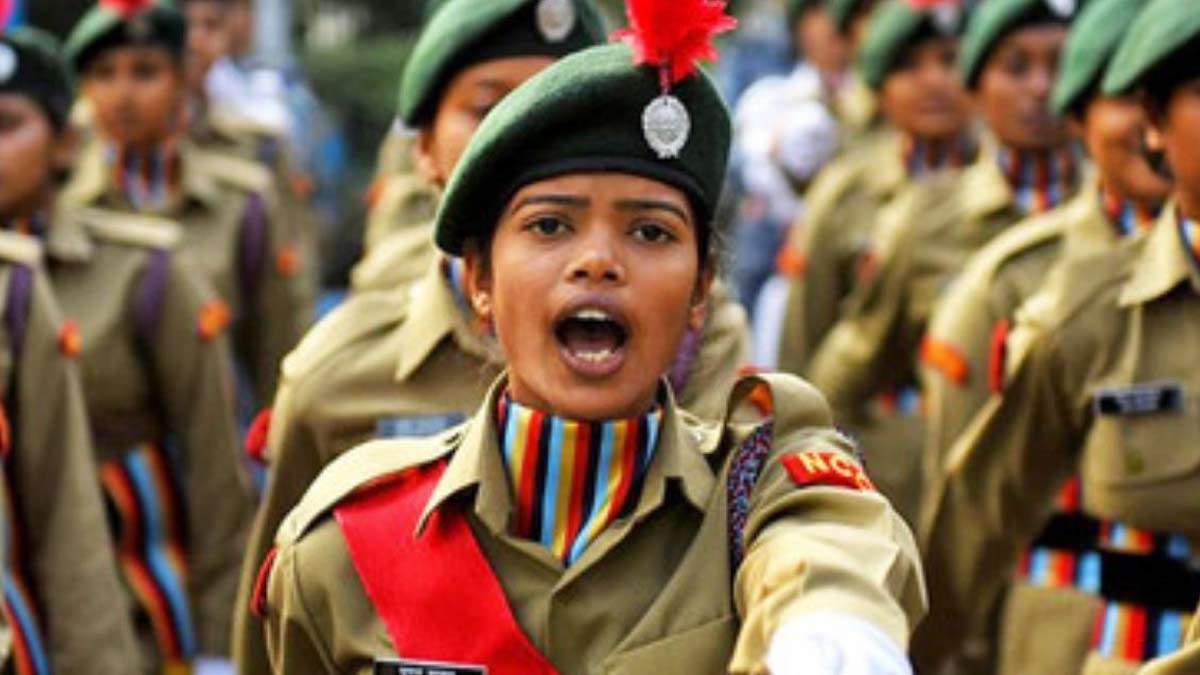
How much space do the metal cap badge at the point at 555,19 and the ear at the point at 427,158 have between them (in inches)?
13.3

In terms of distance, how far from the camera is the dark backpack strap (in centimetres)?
1242

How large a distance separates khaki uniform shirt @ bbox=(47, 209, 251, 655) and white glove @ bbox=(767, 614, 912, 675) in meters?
5.27

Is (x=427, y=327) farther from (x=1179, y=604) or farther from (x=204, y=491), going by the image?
(x=204, y=491)

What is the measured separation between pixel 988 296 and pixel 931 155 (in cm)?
423

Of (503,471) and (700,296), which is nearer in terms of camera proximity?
(503,471)

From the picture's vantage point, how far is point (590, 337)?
535 cm

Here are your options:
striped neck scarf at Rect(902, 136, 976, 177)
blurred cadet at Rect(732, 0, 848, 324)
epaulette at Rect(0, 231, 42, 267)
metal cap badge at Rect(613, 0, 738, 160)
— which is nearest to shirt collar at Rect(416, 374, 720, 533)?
metal cap badge at Rect(613, 0, 738, 160)

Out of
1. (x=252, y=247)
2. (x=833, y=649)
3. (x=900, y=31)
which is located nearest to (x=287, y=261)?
(x=252, y=247)

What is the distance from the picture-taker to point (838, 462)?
523 cm

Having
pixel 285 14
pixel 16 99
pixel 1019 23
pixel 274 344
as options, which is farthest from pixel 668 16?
pixel 285 14

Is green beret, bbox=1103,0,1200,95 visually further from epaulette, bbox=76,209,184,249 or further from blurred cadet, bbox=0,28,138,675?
epaulette, bbox=76,209,184,249

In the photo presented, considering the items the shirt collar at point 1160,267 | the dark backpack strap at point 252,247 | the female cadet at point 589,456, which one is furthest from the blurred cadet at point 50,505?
the dark backpack strap at point 252,247

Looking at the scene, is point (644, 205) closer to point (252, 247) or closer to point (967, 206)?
point (967, 206)

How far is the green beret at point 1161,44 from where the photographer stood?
7191 mm
